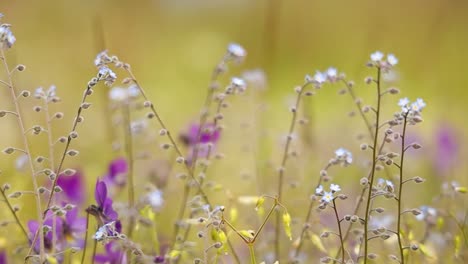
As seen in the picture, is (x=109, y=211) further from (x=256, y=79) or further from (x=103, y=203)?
(x=256, y=79)

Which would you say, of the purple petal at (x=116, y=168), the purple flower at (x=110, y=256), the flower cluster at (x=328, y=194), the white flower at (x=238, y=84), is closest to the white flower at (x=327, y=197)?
the flower cluster at (x=328, y=194)

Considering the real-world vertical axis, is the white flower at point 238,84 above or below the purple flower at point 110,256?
above

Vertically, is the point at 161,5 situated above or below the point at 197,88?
above

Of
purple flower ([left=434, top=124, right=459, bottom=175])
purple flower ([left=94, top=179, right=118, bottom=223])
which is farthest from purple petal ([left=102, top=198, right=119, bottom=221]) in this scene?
purple flower ([left=434, top=124, right=459, bottom=175])

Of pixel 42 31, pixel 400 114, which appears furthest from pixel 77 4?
pixel 400 114

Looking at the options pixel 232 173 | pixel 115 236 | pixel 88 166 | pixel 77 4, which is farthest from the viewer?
pixel 77 4

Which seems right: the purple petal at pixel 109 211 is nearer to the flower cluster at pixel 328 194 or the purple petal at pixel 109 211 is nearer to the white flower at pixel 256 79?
the flower cluster at pixel 328 194

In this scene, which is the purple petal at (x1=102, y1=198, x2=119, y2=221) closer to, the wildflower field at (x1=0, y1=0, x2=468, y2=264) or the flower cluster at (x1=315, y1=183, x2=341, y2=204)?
the wildflower field at (x1=0, y1=0, x2=468, y2=264)

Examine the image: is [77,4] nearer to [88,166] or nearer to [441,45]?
[441,45]
